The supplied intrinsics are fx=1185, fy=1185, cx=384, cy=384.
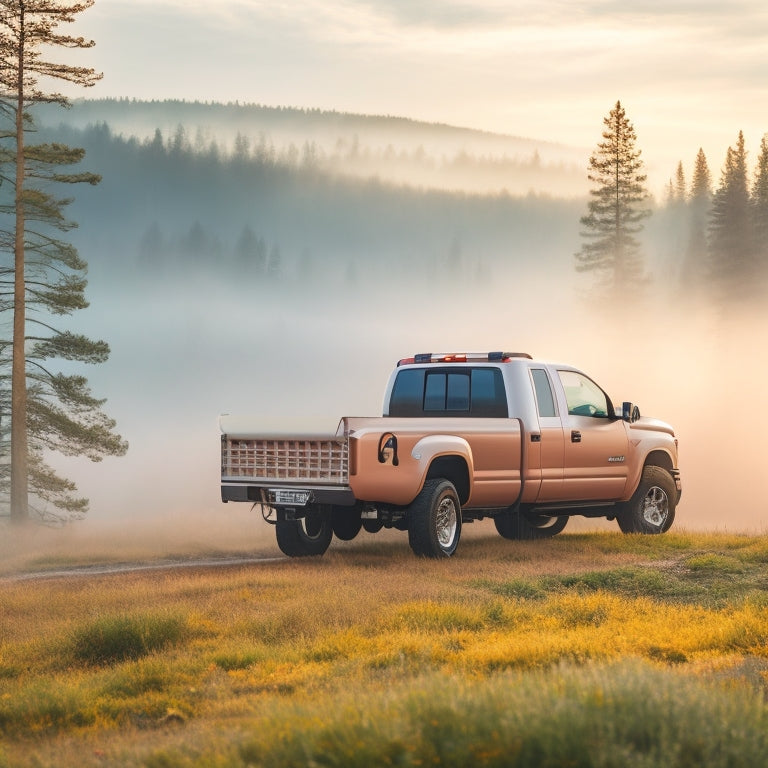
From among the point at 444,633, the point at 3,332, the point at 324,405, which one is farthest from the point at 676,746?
the point at 3,332

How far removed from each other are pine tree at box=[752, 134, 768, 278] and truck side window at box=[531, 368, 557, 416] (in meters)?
63.6

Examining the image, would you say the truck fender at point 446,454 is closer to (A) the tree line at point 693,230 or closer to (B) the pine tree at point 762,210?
(A) the tree line at point 693,230

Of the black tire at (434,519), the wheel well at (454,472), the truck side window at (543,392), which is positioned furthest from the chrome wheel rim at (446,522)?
the truck side window at (543,392)

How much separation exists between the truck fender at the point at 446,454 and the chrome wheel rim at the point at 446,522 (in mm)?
315

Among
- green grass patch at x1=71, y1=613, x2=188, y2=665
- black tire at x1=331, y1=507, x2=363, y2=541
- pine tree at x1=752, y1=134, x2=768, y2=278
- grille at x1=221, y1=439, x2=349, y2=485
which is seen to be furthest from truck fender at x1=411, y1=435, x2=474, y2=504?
pine tree at x1=752, y1=134, x2=768, y2=278

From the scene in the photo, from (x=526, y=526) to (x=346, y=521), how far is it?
4.07 meters

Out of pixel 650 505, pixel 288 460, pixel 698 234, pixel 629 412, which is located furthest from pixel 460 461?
pixel 698 234

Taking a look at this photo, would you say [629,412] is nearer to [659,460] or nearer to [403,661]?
[659,460]

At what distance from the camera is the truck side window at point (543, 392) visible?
17188 millimetres

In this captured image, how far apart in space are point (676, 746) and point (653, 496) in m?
15.2

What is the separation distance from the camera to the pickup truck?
596 inches

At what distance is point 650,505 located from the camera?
1978cm

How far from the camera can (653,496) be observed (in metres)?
19.9

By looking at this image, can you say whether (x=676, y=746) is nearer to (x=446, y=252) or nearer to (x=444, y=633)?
(x=444, y=633)
